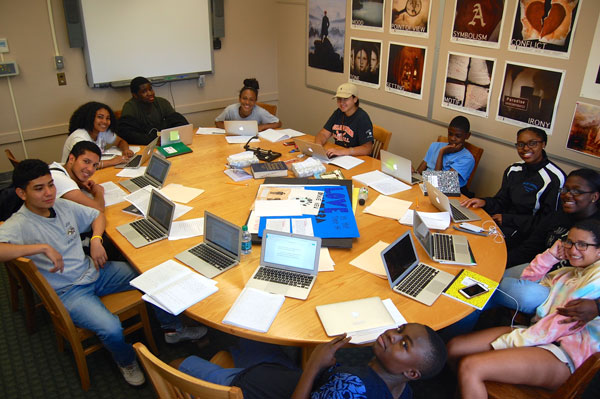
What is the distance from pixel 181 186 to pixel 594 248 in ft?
8.15

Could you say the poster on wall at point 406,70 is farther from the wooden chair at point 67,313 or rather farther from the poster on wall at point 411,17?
the wooden chair at point 67,313

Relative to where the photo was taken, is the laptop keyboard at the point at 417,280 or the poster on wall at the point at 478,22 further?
the poster on wall at the point at 478,22

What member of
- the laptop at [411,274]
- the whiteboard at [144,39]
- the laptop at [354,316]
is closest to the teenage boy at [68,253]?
the laptop at [354,316]

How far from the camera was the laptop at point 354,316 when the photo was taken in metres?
1.82

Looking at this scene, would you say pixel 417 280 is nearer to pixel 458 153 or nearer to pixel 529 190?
pixel 529 190

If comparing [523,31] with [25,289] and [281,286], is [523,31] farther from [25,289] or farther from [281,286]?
[25,289]

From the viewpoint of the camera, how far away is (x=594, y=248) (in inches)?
80.4

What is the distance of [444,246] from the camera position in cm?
240

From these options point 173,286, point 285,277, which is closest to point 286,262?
point 285,277

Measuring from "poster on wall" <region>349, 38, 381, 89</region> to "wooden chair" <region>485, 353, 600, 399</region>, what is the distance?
3483 mm

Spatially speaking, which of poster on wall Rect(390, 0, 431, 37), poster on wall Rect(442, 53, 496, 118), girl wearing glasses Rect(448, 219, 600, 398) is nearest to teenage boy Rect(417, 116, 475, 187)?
poster on wall Rect(442, 53, 496, 118)

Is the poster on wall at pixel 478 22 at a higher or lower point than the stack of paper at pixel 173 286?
higher

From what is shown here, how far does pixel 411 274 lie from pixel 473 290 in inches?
11.5

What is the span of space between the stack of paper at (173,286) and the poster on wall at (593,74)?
9.47 ft
